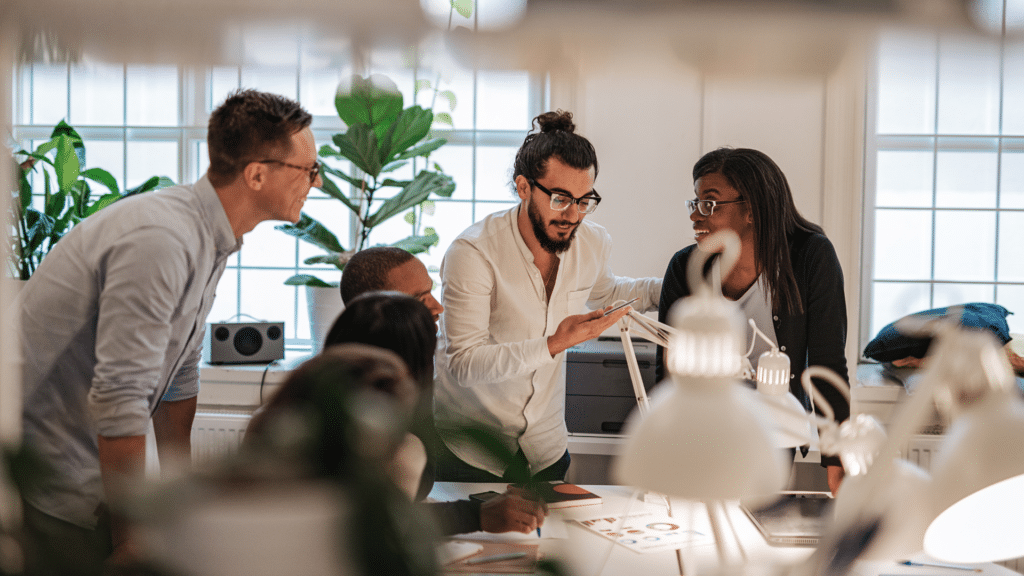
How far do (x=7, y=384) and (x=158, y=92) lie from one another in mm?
3696

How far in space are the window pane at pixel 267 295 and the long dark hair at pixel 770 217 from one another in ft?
8.19

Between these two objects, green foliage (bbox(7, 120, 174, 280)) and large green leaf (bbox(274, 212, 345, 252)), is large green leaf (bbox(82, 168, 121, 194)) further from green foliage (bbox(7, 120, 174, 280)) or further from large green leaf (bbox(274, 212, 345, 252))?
large green leaf (bbox(274, 212, 345, 252))

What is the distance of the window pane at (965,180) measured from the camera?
3459 mm

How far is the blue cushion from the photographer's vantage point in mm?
2977

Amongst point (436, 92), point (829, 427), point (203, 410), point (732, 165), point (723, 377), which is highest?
point (436, 92)

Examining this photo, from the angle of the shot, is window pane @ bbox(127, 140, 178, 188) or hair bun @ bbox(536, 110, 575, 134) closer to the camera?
hair bun @ bbox(536, 110, 575, 134)

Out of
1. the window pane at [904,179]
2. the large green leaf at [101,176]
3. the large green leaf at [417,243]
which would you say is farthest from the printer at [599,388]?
the large green leaf at [101,176]

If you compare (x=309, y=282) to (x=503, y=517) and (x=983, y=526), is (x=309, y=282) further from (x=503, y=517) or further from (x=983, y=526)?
(x=983, y=526)

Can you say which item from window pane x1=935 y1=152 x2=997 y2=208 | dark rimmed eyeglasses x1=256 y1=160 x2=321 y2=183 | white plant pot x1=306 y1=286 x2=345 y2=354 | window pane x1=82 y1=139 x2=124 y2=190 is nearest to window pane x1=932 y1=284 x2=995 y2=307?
window pane x1=935 y1=152 x2=997 y2=208

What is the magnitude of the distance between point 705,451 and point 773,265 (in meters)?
1.52

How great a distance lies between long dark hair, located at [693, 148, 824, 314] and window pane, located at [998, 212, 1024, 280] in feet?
6.76

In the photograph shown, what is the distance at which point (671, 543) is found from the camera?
1481 mm

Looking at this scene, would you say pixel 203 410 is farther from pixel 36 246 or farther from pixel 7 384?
pixel 7 384

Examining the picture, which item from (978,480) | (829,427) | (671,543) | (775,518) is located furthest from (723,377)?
(775,518)
